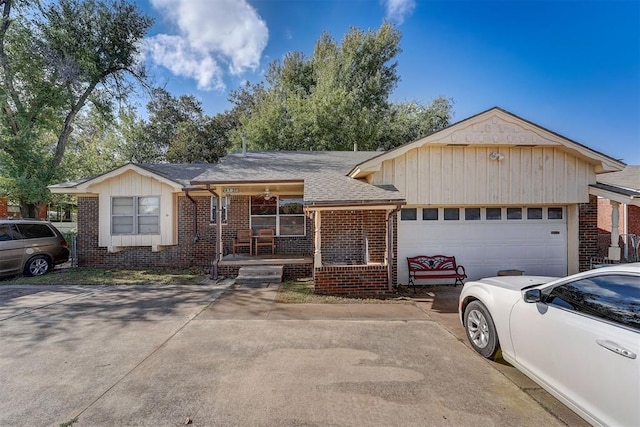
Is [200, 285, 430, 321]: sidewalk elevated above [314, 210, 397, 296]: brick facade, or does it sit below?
below

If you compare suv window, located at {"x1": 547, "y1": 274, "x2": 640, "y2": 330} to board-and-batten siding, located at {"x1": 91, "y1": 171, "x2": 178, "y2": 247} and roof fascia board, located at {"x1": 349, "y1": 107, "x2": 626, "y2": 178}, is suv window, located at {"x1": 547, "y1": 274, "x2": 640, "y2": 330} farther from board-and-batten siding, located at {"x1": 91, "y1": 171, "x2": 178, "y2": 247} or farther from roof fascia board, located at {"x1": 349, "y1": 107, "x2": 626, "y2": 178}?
board-and-batten siding, located at {"x1": 91, "y1": 171, "x2": 178, "y2": 247}

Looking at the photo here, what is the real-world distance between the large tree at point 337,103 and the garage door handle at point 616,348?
59.8 ft

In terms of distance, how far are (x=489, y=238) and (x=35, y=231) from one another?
13.9 m

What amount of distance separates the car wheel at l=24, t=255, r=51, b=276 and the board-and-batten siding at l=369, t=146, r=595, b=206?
1061cm

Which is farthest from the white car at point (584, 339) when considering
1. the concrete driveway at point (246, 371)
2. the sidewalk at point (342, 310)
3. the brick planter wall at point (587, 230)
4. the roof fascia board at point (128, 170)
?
the roof fascia board at point (128, 170)

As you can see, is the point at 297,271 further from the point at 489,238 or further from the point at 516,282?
the point at 516,282

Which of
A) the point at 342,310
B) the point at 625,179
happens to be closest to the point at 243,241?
the point at 342,310

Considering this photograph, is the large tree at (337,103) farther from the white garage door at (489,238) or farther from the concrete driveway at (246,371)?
the concrete driveway at (246,371)

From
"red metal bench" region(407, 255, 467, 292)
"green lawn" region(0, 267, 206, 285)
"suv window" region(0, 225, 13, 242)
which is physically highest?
"suv window" region(0, 225, 13, 242)

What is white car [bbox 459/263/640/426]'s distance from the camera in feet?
7.23

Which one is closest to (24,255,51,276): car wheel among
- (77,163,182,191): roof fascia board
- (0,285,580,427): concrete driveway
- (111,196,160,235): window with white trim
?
(111,196,160,235): window with white trim

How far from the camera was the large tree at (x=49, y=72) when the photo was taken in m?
12.4

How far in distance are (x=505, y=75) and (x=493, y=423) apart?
14120 mm

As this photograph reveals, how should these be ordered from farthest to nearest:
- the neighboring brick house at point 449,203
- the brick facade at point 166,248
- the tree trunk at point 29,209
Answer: the tree trunk at point 29,209 → the brick facade at point 166,248 → the neighboring brick house at point 449,203
